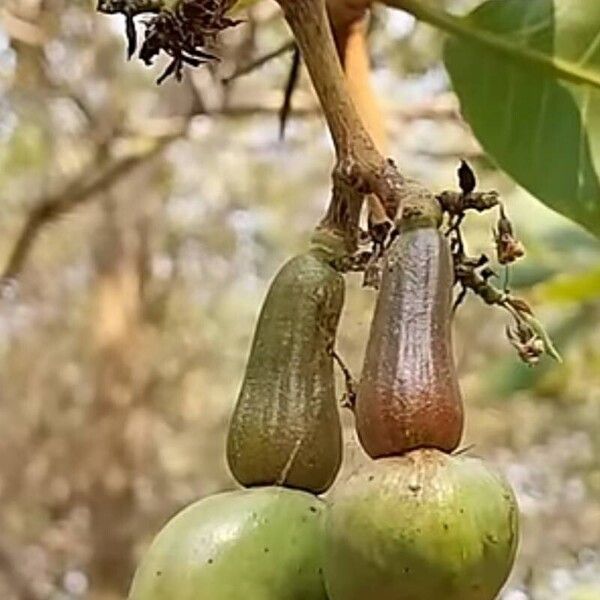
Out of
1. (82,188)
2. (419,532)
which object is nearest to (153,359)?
(82,188)

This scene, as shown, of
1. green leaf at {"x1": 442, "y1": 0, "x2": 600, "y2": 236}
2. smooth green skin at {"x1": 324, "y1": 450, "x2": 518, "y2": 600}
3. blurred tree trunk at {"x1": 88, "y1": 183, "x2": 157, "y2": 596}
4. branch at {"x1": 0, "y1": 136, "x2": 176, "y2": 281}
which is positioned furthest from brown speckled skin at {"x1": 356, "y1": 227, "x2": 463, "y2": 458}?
blurred tree trunk at {"x1": 88, "y1": 183, "x2": 157, "y2": 596}

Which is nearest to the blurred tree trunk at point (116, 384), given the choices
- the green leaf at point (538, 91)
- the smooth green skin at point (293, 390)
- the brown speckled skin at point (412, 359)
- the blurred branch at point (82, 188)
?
the blurred branch at point (82, 188)

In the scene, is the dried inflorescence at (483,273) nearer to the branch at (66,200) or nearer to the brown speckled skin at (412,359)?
the brown speckled skin at (412,359)

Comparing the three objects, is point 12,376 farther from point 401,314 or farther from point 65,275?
point 401,314

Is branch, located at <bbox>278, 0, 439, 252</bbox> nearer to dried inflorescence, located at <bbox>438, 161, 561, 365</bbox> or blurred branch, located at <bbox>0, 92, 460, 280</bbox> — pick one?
dried inflorescence, located at <bbox>438, 161, 561, 365</bbox>

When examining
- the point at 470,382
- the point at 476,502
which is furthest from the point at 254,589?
the point at 470,382

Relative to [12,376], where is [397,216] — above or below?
above
